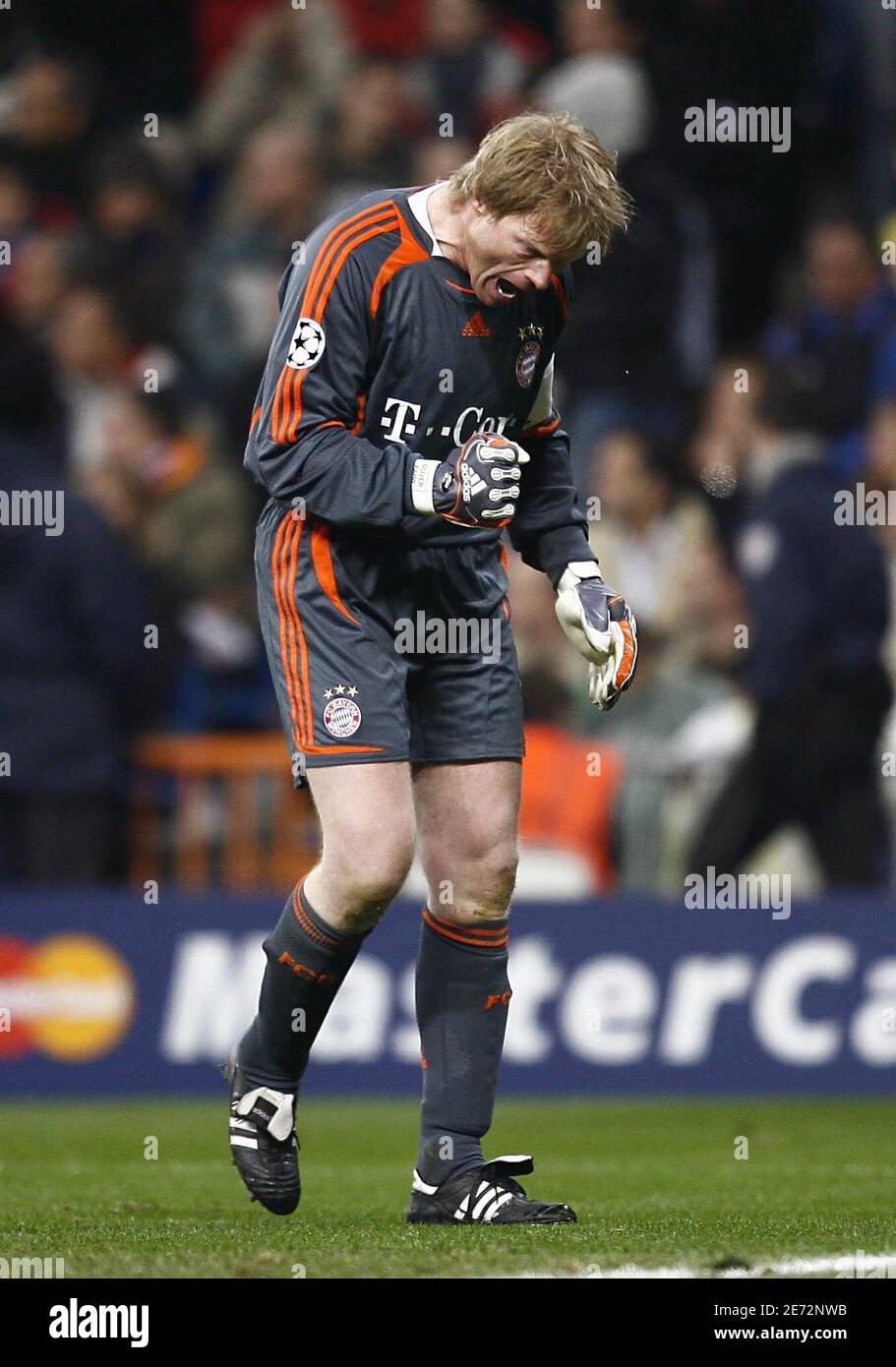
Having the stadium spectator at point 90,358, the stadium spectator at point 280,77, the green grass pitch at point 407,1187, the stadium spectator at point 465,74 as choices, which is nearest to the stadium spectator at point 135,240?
the stadium spectator at point 90,358

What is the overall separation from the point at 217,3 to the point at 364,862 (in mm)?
9538

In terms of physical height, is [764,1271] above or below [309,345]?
below

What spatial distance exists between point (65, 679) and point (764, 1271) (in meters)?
5.81

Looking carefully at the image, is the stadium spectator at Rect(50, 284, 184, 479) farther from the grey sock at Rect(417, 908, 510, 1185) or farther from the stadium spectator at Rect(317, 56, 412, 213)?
the grey sock at Rect(417, 908, 510, 1185)

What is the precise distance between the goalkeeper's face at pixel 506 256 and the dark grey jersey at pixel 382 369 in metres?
0.09

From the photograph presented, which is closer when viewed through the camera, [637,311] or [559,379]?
[637,311]

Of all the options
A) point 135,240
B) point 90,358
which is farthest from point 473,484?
point 135,240

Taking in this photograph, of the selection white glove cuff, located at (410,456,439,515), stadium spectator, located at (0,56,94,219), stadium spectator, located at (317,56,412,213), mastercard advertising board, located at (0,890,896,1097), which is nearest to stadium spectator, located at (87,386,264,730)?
mastercard advertising board, located at (0,890,896,1097)

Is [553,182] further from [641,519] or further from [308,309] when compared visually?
[641,519]

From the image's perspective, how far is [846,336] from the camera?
11.3 m

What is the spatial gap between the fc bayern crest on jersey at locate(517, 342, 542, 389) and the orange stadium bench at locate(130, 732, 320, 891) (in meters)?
5.15

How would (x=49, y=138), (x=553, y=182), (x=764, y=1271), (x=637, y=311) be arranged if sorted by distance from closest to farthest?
(x=764, y=1271)
(x=553, y=182)
(x=637, y=311)
(x=49, y=138)

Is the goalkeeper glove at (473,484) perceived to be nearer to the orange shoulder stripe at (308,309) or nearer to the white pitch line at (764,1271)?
the orange shoulder stripe at (308,309)

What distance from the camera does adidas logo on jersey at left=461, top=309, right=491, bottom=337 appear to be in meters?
4.90
